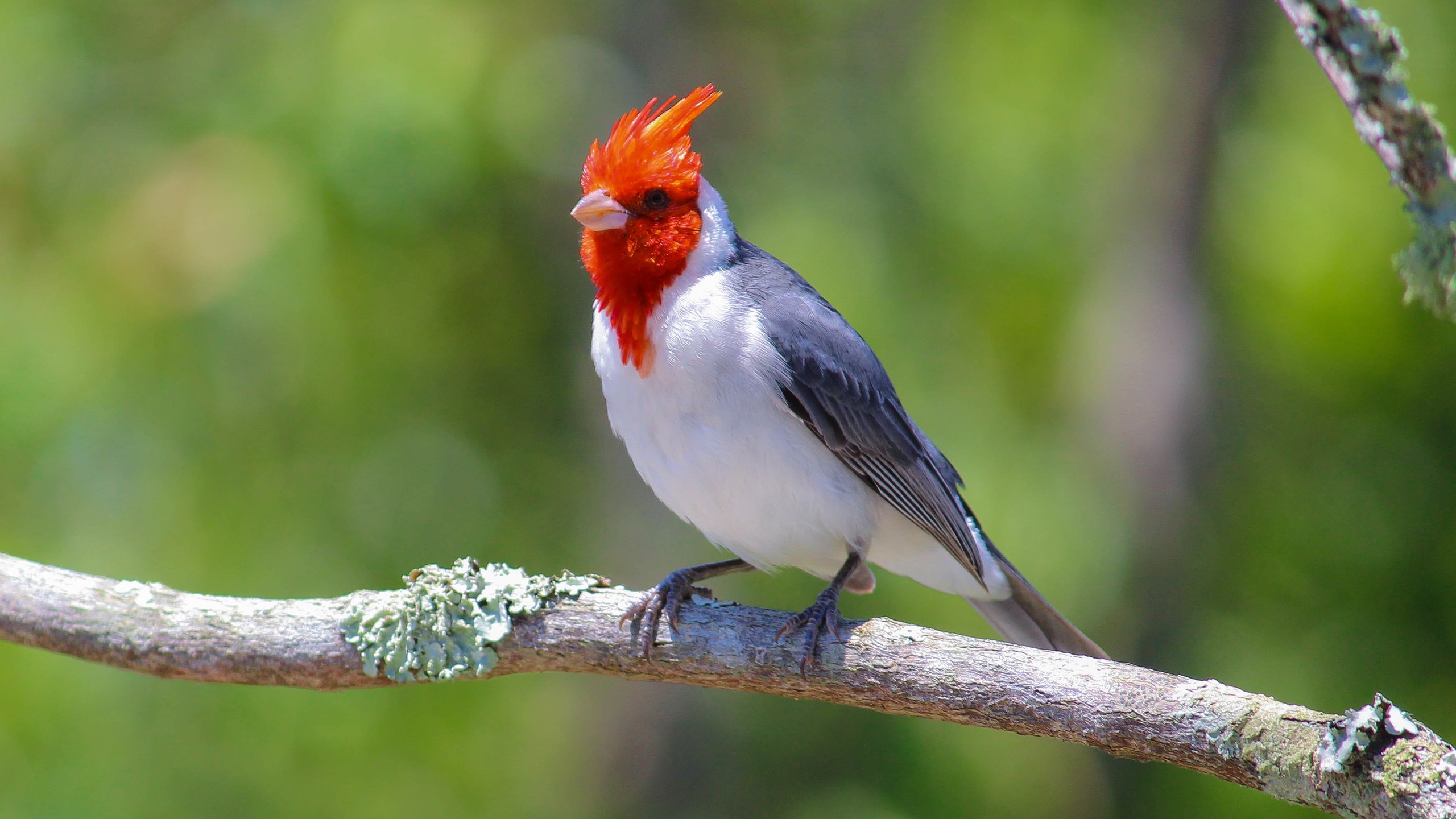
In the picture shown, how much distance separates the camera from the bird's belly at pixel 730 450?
3.22 metres

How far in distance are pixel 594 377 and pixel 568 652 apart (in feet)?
9.69

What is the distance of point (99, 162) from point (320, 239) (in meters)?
1.43

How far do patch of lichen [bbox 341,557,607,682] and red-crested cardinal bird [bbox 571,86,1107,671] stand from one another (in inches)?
12.9

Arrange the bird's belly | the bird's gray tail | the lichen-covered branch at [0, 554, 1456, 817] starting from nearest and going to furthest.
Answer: the lichen-covered branch at [0, 554, 1456, 817] → the bird's belly → the bird's gray tail

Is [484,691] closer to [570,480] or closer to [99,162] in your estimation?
[570,480]

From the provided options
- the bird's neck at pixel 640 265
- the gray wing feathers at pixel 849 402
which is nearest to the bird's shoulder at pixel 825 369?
the gray wing feathers at pixel 849 402

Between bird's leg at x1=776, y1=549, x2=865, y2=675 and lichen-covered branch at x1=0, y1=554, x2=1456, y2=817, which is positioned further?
bird's leg at x1=776, y1=549, x2=865, y2=675

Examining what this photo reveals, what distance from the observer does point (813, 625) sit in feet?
9.73

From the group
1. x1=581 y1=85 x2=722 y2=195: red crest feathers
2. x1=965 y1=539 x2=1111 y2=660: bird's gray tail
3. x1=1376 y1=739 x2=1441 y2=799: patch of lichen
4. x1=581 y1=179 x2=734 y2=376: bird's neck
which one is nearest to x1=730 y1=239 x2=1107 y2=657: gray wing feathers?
x1=965 y1=539 x2=1111 y2=660: bird's gray tail

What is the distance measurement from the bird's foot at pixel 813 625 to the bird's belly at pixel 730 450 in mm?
390

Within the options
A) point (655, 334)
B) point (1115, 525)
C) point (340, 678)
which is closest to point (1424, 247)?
point (655, 334)

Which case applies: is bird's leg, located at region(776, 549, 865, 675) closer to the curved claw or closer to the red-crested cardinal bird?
the red-crested cardinal bird

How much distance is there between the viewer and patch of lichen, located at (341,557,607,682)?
2.96 metres

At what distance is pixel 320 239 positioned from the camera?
221 inches
